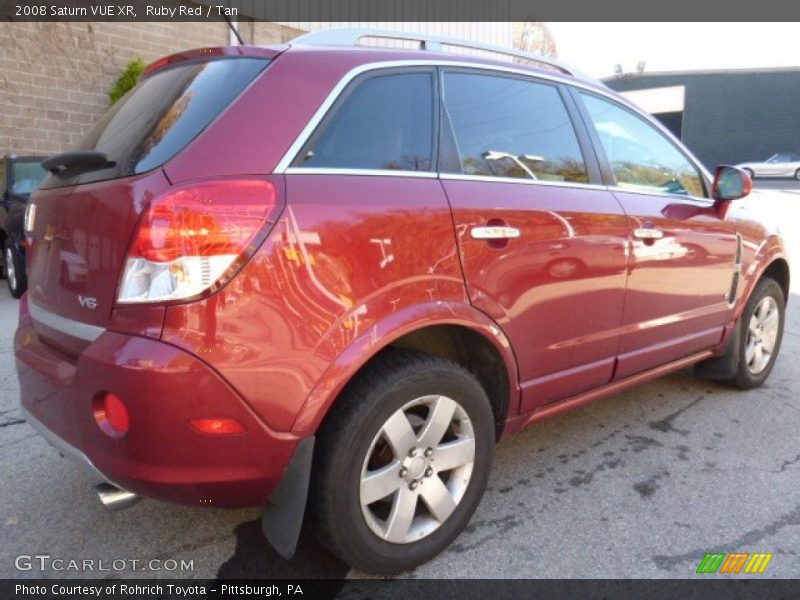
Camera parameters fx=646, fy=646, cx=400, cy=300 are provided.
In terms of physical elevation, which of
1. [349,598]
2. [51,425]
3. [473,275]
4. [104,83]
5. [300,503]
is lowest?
[349,598]

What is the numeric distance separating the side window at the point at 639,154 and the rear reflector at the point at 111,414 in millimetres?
2403

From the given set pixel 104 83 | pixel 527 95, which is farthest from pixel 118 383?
pixel 104 83

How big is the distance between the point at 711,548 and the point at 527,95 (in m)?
1.99

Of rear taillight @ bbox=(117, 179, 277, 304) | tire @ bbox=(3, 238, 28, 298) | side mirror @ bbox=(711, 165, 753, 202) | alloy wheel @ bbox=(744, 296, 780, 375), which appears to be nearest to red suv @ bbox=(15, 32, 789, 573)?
rear taillight @ bbox=(117, 179, 277, 304)

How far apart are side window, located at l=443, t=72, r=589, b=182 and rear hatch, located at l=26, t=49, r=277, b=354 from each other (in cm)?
77

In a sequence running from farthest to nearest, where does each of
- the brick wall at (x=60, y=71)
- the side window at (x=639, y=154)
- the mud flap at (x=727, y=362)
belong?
the brick wall at (x=60, y=71), the mud flap at (x=727, y=362), the side window at (x=639, y=154)

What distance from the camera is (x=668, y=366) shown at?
3.52 metres

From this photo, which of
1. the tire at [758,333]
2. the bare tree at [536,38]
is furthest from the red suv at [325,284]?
the bare tree at [536,38]

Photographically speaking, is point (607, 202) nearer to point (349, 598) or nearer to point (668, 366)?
point (668, 366)

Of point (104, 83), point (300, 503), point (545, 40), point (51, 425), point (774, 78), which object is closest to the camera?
point (300, 503)

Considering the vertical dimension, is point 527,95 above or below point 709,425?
above

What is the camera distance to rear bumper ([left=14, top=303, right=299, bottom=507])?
1.80 meters

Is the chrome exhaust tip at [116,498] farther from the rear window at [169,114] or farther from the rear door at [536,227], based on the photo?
the rear door at [536,227]

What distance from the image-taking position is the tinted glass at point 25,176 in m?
8.25
